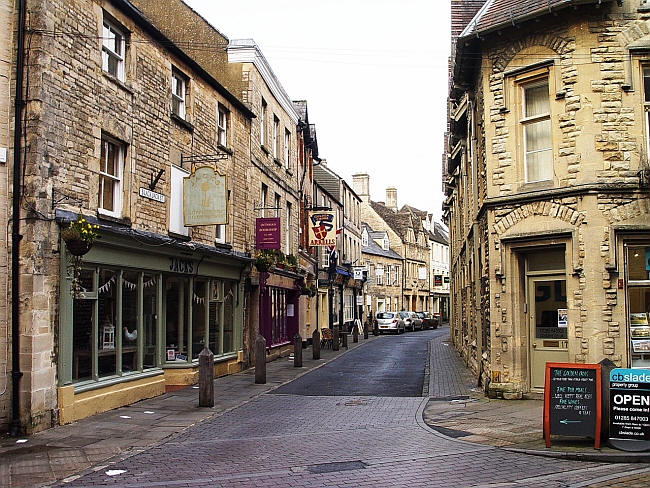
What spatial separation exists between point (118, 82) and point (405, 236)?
55.7m

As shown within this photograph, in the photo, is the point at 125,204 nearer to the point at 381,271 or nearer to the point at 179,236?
the point at 179,236

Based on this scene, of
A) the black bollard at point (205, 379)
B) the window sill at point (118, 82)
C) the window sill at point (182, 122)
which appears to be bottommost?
the black bollard at point (205, 379)

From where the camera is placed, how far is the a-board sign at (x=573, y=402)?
9742mm

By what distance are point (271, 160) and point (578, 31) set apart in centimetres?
1344

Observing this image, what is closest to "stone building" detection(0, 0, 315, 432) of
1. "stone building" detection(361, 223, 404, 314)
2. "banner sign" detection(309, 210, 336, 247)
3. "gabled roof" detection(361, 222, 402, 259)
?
"banner sign" detection(309, 210, 336, 247)

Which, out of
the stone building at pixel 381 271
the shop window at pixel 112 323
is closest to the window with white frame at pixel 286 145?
the shop window at pixel 112 323

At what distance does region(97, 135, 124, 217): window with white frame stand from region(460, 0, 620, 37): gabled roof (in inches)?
315

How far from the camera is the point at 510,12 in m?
14.6

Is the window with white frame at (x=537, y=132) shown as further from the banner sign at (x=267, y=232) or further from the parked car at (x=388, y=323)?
the parked car at (x=388, y=323)

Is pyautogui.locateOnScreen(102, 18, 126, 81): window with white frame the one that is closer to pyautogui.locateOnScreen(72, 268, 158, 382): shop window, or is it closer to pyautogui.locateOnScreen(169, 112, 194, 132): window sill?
pyautogui.locateOnScreen(169, 112, 194, 132): window sill

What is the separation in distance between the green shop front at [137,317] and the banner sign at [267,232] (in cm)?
177

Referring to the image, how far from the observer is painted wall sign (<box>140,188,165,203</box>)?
589 inches

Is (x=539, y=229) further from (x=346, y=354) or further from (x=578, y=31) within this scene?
(x=346, y=354)

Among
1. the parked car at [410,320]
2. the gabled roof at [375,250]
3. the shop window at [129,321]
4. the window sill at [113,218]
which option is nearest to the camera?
the window sill at [113,218]
